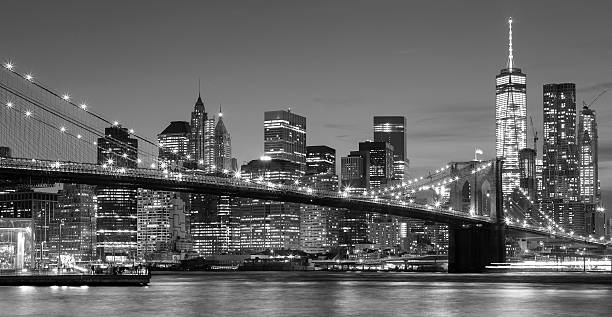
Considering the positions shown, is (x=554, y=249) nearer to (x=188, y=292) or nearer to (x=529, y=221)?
(x=529, y=221)

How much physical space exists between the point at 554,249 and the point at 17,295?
118883 mm

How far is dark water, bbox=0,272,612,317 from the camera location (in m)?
42.7

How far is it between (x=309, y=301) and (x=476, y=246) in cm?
4131

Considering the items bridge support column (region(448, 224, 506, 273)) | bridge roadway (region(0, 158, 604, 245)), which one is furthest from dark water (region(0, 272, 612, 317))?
bridge support column (region(448, 224, 506, 273))

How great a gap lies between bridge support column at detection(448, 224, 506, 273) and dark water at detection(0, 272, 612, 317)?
25241 millimetres

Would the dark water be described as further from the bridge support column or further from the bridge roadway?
the bridge support column

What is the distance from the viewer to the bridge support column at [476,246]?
8819 centimetres

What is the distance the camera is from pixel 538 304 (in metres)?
47.2

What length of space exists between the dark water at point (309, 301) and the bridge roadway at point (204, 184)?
8932mm

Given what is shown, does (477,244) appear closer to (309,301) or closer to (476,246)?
(476,246)

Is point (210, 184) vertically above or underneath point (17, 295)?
above

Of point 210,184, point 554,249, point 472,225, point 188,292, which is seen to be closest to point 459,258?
point 472,225

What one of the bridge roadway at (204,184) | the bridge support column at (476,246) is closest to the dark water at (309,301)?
the bridge roadway at (204,184)

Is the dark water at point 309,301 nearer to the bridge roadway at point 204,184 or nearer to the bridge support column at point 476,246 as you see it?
the bridge roadway at point 204,184
